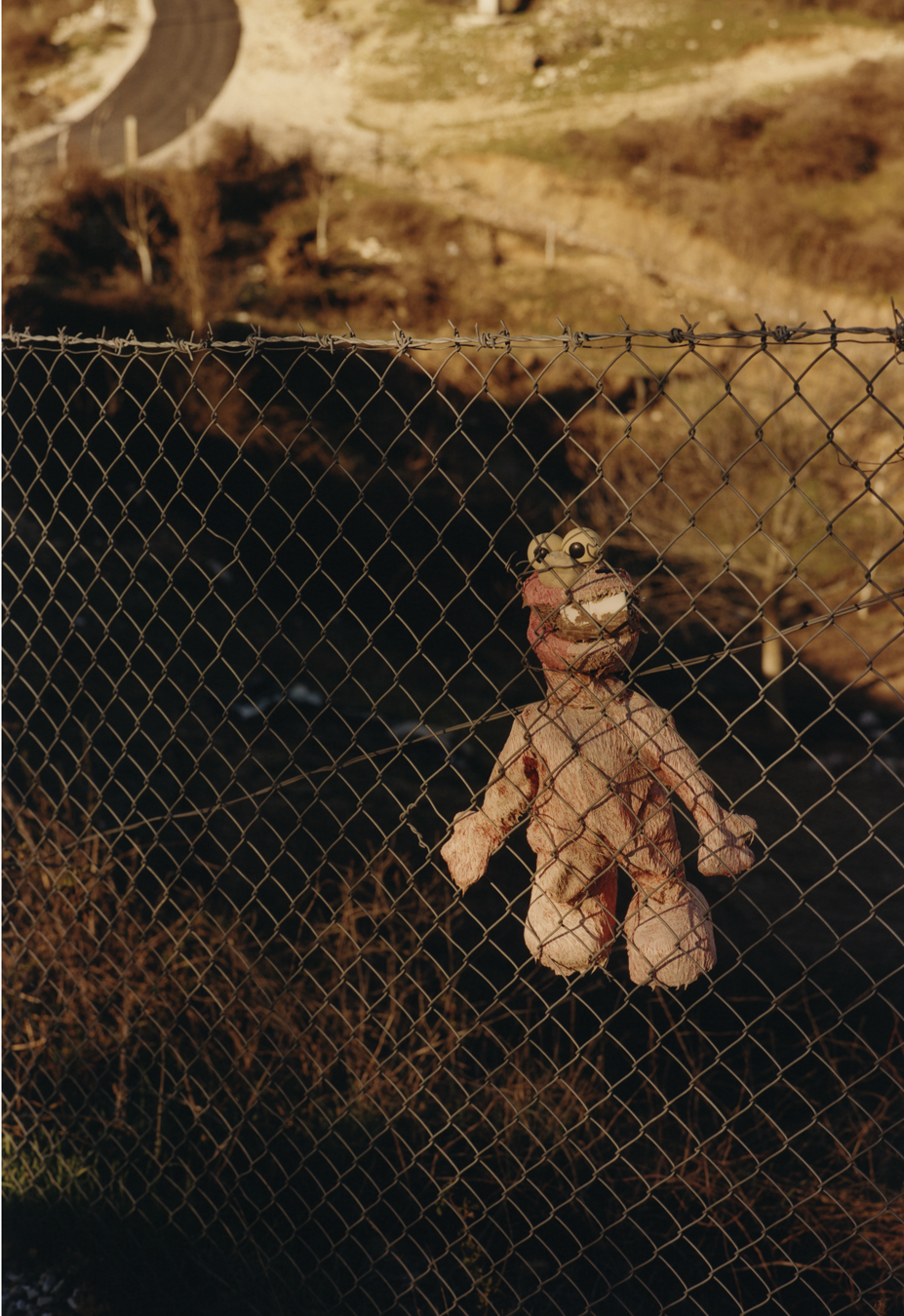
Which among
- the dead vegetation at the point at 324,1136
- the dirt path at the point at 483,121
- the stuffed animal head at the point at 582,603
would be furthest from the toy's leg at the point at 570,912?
the dirt path at the point at 483,121

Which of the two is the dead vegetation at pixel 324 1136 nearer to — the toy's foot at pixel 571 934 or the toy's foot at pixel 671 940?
the toy's foot at pixel 571 934

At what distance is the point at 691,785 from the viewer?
64.5 inches

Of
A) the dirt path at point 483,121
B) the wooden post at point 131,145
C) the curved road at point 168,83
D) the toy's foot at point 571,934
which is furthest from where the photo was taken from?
the curved road at point 168,83

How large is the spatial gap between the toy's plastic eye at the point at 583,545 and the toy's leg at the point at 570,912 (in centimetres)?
49

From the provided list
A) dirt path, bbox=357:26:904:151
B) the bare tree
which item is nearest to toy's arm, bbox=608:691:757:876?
the bare tree

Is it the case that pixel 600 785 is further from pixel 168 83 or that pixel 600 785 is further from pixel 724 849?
pixel 168 83

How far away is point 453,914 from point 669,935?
416cm

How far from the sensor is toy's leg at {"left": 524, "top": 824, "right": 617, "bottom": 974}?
174 centimetres

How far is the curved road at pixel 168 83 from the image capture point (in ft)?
82.7

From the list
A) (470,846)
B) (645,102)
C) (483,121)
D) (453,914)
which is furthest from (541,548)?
(645,102)

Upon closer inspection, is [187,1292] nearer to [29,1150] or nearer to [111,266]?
[29,1150]

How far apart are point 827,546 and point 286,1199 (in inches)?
651

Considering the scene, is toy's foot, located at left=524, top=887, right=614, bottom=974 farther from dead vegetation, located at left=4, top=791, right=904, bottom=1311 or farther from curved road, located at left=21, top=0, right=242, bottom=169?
curved road, located at left=21, top=0, right=242, bottom=169

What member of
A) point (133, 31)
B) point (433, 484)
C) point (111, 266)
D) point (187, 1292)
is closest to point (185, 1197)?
point (187, 1292)
